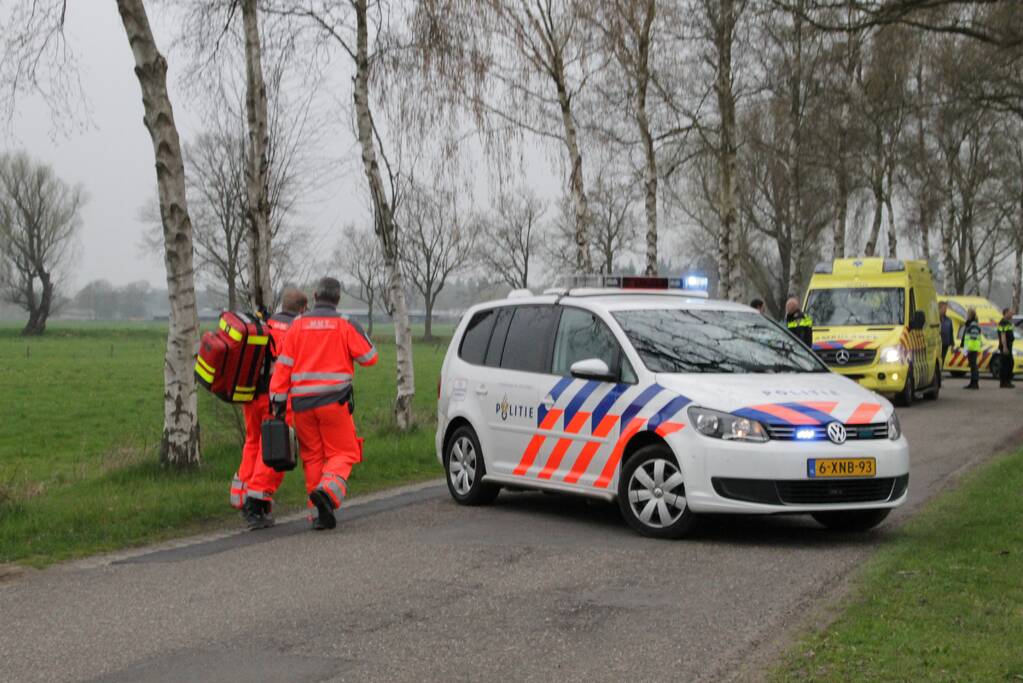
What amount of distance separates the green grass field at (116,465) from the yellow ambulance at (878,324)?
24.0ft

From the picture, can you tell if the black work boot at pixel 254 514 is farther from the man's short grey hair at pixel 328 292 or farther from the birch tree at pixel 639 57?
the birch tree at pixel 639 57

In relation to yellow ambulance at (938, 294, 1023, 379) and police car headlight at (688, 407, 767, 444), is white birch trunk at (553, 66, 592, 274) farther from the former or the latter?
police car headlight at (688, 407, 767, 444)

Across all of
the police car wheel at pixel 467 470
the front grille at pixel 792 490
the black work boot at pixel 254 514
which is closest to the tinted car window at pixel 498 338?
→ the police car wheel at pixel 467 470

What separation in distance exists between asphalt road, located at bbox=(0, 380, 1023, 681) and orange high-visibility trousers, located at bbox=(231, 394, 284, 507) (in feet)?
1.12

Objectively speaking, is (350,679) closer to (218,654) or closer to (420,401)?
(218,654)

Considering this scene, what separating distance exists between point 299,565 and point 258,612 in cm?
148

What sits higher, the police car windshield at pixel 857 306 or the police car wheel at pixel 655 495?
the police car windshield at pixel 857 306

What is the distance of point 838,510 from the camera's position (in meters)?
9.38

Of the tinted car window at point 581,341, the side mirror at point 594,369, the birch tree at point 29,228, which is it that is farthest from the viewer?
the birch tree at point 29,228

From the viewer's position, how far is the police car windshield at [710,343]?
33.7 feet

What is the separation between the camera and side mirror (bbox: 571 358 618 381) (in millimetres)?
10156

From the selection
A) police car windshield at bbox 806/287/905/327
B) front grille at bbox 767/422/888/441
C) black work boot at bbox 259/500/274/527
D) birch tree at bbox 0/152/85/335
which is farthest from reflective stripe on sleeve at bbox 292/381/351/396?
birch tree at bbox 0/152/85/335

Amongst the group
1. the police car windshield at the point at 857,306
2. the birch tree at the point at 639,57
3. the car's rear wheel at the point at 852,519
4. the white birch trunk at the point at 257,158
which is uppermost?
the birch tree at the point at 639,57

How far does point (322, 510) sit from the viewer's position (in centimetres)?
1028
